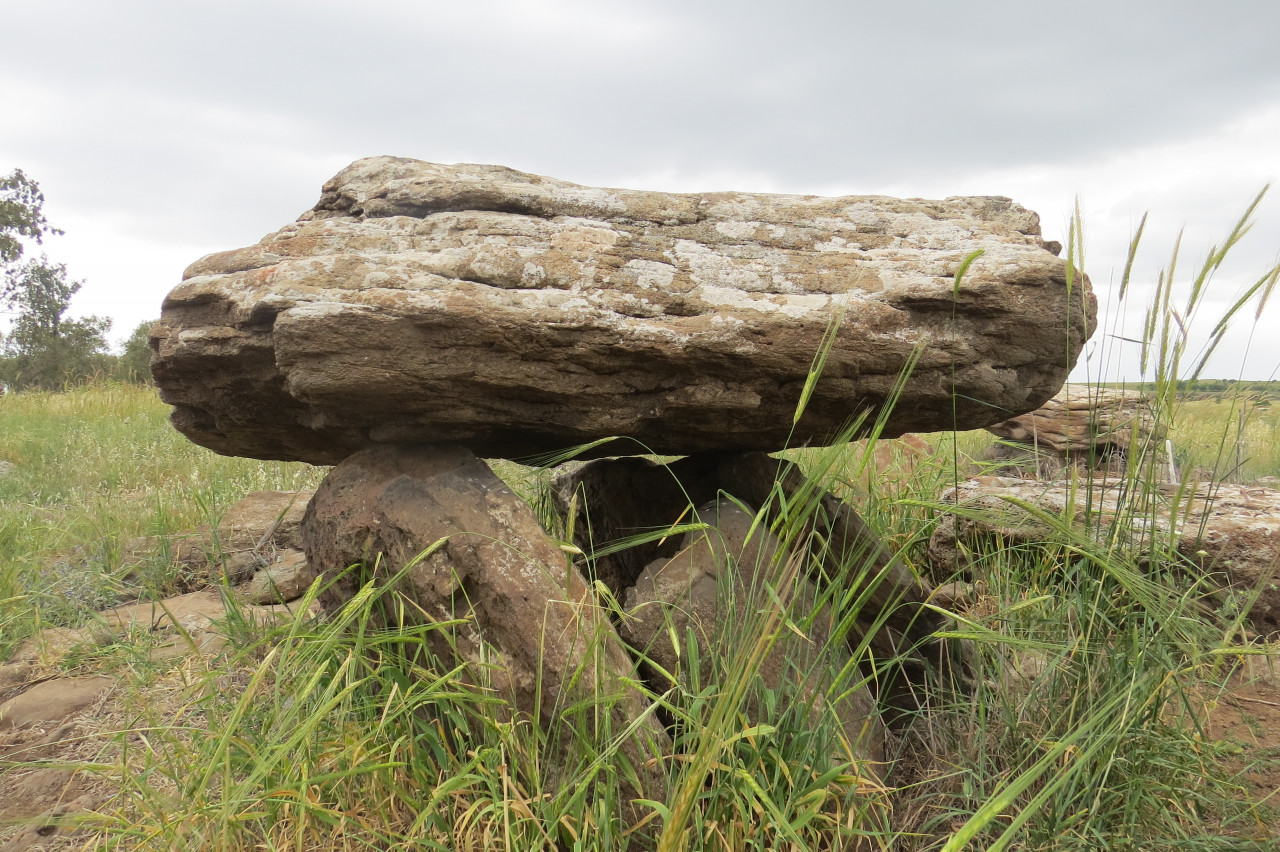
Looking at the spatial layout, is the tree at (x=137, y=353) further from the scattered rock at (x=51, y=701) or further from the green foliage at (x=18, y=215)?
the scattered rock at (x=51, y=701)

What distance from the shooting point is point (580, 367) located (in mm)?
3090

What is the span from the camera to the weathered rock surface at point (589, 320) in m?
2.92

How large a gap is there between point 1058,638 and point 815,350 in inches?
47.2

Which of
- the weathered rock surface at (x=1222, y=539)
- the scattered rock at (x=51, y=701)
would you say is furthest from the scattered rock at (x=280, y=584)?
the weathered rock surface at (x=1222, y=539)

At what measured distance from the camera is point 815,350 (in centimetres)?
311

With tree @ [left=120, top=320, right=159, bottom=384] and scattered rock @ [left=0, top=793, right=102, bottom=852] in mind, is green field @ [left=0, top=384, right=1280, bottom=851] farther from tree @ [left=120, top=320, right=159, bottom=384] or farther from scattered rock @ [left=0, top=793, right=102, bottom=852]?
tree @ [left=120, top=320, right=159, bottom=384]

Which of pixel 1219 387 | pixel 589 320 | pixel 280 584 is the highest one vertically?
pixel 589 320

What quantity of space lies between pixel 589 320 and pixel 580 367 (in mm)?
202

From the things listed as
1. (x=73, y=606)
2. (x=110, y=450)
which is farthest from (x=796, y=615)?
(x=110, y=450)

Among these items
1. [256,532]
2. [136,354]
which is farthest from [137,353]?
[256,532]

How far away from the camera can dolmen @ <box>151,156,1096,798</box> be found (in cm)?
282

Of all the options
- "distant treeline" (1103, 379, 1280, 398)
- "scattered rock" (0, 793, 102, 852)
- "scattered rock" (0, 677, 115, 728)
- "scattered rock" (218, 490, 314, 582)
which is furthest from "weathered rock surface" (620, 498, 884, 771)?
"scattered rock" (218, 490, 314, 582)

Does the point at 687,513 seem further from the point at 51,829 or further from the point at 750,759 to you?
the point at 51,829

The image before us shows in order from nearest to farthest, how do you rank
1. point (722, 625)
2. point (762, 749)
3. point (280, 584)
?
point (762, 749) → point (722, 625) → point (280, 584)
